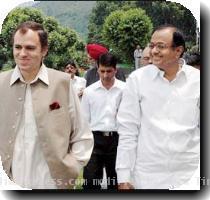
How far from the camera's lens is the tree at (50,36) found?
86.0 inches

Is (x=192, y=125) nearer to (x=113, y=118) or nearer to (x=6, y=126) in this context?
(x=113, y=118)

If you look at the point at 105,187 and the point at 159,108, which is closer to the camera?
the point at 159,108

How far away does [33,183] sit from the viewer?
2.04 meters

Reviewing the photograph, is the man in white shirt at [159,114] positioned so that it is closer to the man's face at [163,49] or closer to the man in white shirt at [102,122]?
the man's face at [163,49]

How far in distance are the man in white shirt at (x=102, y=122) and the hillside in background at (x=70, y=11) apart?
27cm

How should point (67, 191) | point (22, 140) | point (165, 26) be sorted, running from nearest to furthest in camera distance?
point (22, 140), point (165, 26), point (67, 191)

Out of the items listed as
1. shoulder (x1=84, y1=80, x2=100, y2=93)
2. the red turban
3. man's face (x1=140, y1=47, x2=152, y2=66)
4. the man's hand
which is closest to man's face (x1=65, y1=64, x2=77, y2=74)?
the red turban

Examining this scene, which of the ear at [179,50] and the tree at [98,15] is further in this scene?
the tree at [98,15]

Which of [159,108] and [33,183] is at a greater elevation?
[159,108]

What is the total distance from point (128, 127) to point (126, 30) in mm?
528

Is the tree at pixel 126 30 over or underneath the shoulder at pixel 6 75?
over

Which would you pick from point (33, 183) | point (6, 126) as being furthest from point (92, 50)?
point (33, 183)

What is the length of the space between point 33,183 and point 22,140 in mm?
246

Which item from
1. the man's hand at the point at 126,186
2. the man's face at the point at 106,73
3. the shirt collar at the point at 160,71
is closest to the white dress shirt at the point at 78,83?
the man's face at the point at 106,73
